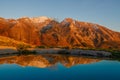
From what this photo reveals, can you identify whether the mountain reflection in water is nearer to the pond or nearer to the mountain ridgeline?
the pond

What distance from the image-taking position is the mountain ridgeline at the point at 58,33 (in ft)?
341

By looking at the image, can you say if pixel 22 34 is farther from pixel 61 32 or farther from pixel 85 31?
pixel 85 31

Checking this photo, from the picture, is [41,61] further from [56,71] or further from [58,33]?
[58,33]

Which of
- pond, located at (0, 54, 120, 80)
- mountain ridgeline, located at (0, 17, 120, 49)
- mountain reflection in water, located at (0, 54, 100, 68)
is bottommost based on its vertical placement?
pond, located at (0, 54, 120, 80)

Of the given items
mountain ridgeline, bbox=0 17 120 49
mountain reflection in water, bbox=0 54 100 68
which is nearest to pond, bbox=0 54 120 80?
mountain reflection in water, bbox=0 54 100 68

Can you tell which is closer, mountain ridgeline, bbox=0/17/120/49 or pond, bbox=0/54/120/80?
pond, bbox=0/54/120/80

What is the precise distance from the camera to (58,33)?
114m

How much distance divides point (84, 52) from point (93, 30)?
84.7 metres

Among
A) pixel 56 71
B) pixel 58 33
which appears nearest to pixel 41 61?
pixel 56 71

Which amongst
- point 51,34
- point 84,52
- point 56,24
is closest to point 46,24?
point 56,24

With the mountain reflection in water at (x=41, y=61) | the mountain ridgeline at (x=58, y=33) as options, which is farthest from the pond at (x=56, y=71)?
the mountain ridgeline at (x=58, y=33)

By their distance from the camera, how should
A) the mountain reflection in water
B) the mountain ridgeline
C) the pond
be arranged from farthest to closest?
the mountain ridgeline → the mountain reflection in water → the pond

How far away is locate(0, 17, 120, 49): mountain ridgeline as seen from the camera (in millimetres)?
103844

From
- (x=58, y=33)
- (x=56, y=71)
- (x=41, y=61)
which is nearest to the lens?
(x=56, y=71)
